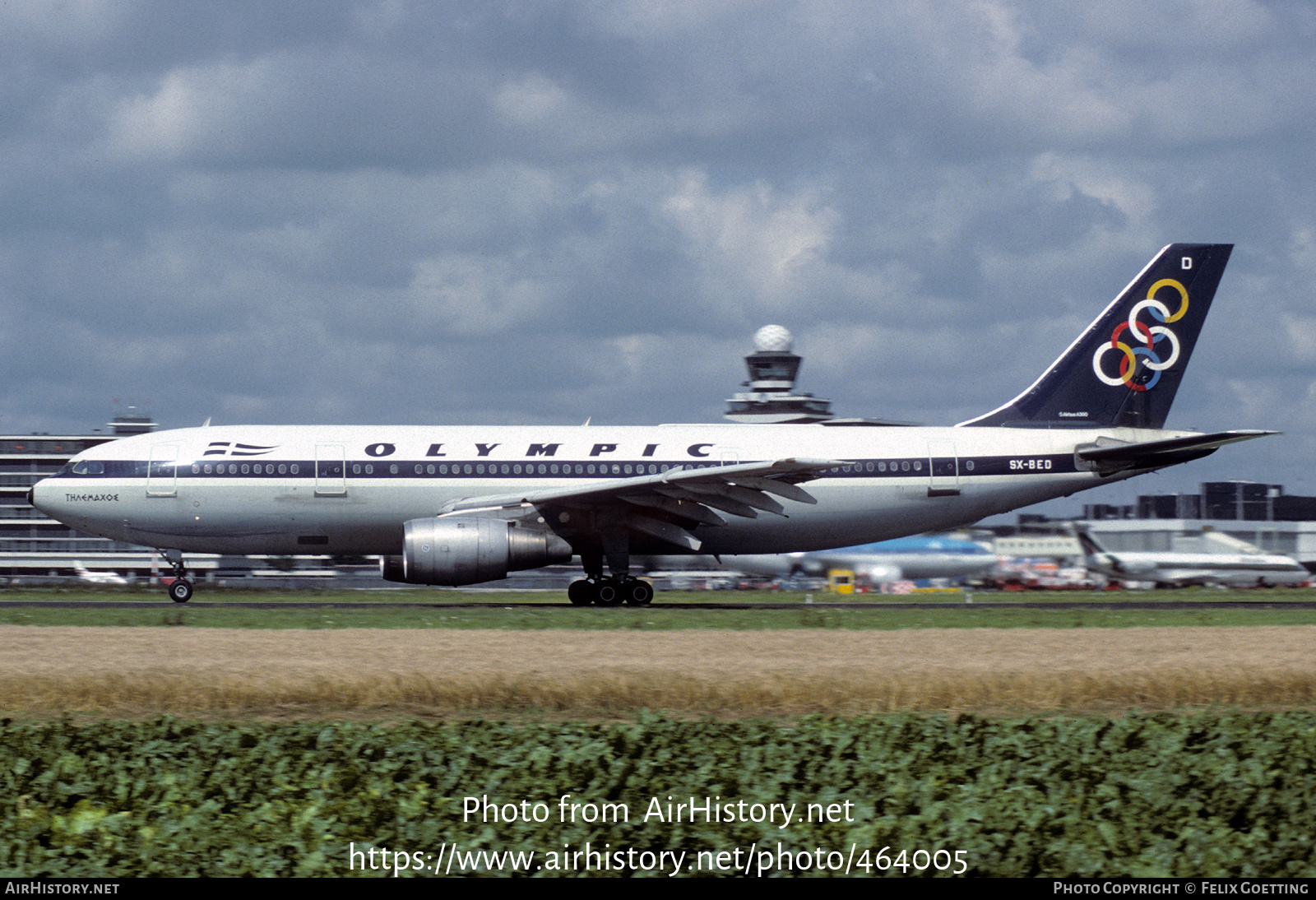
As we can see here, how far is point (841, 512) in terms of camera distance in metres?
31.9

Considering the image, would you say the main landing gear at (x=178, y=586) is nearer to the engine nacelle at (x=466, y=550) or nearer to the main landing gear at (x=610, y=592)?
the engine nacelle at (x=466, y=550)

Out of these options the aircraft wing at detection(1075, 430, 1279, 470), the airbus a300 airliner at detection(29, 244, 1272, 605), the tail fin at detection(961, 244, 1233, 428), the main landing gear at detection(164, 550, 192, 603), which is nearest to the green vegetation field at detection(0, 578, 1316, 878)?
the airbus a300 airliner at detection(29, 244, 1272, 605)

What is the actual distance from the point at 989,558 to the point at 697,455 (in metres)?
41.1

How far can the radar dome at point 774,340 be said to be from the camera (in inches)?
4043

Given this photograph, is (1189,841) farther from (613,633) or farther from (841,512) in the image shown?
(841,512)

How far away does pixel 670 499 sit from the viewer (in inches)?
1168

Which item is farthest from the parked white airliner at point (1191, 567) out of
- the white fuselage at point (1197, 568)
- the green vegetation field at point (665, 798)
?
the green vegetation field at point (665, 798)

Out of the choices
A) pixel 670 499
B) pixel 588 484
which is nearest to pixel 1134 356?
pixel 670 499

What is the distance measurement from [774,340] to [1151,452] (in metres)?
71.3

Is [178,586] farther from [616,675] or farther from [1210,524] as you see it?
[1210,524]

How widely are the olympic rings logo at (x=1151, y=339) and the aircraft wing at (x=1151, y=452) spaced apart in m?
2.20

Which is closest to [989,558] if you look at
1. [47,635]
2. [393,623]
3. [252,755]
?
[393,623]

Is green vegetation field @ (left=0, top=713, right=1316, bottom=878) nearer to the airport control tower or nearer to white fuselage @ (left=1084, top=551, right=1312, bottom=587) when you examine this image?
white fuselage @ (left=1084, top=551, right=1312, bottom=587)

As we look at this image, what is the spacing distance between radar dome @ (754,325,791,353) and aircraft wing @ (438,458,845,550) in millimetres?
72463
